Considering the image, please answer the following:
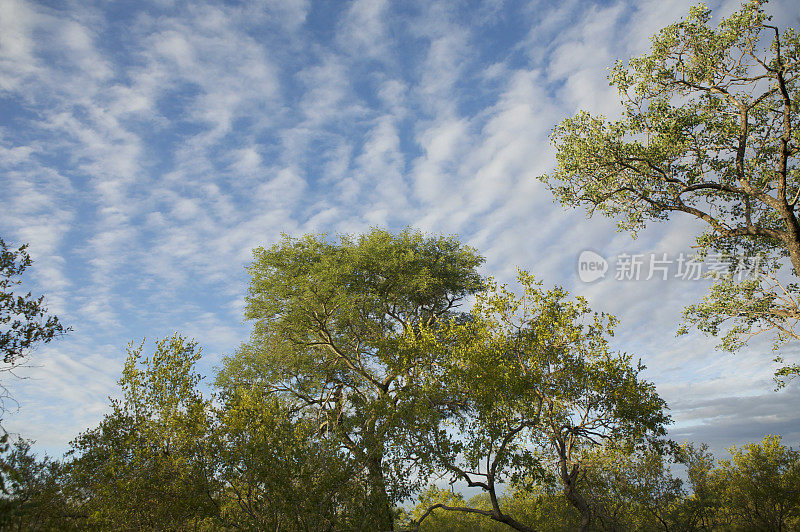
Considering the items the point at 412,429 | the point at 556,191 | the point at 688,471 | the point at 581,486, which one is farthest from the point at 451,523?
the point at 556,191

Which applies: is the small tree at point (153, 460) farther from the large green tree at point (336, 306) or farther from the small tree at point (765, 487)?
the small tree at point (765, 487)

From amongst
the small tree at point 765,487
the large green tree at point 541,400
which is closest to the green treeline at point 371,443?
the large green tree at point 541,400

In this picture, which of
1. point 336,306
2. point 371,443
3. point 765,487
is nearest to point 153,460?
point 371,443

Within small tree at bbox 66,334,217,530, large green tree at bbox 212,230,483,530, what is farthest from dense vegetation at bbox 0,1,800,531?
large green tree at bbox 212,230,483,530

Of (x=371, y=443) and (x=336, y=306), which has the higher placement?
(x=336, y=306)

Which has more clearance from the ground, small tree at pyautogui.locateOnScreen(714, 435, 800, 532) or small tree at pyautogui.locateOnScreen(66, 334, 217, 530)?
small tree at pyautogui.locateOnScreen(66, 334, 217, 530)

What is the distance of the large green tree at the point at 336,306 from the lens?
2400cm

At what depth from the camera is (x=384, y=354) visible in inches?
689

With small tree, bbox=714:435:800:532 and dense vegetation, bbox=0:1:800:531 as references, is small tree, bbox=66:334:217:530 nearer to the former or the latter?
dense vegetation, bbox=0:1:800:531

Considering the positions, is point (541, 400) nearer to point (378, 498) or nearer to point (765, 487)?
point (378, 498)

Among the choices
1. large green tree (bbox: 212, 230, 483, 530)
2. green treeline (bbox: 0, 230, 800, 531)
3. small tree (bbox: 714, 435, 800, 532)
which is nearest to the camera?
green treeline (bbox: 0, 230, 800, 531)

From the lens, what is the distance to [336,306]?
23281mm

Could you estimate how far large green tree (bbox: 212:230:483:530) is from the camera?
78.7ft

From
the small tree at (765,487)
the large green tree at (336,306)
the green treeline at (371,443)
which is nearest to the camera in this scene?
the green treeline at (371,443)
